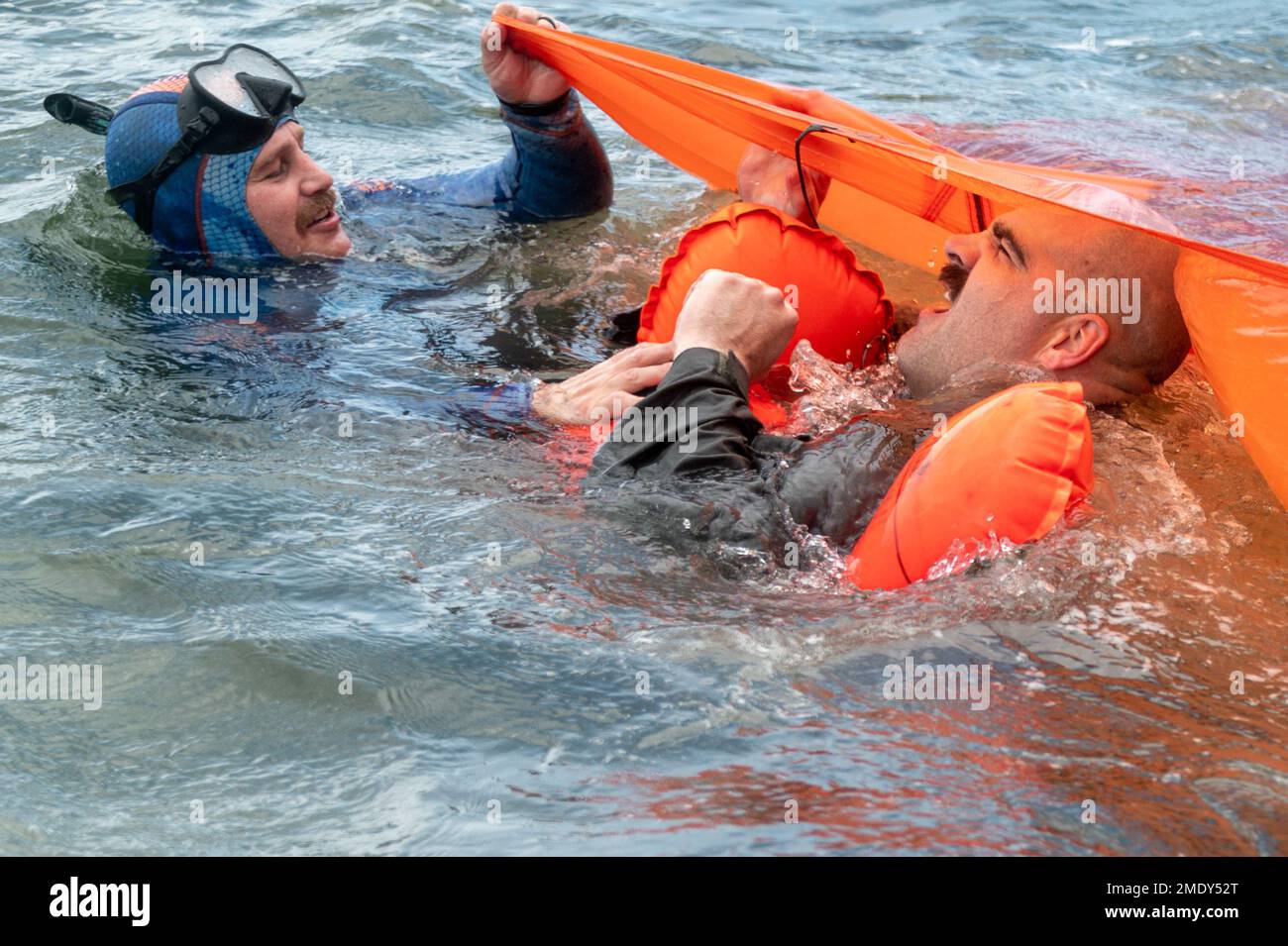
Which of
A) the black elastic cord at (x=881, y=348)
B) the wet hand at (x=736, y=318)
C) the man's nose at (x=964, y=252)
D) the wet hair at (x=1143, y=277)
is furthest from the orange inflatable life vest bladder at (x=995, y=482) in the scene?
Answer: the black elastic cord at (x=881, y=348)

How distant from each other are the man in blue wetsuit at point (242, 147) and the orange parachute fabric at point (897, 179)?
0.27 metres

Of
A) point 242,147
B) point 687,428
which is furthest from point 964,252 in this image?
point 242,147

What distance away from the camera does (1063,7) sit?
9.97 meters

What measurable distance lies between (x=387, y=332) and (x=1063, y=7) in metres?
7.63

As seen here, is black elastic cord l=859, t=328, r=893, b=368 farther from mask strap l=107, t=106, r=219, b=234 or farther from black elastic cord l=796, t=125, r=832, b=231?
mask strap l=107, t=106, r=219, b=234

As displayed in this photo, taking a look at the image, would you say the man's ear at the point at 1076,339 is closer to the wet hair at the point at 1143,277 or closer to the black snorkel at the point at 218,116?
the wet hair at the point at 1143,277

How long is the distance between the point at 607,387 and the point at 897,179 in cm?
123

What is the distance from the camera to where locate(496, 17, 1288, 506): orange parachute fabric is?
309 cm

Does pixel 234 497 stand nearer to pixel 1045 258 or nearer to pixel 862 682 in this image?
pixel 862 682

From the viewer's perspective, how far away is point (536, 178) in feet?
17.0

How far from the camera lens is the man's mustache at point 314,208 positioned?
4789mm

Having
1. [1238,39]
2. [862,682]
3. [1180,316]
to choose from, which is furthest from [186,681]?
[1238,39]

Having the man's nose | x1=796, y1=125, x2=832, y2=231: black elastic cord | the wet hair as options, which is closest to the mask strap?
x1=796, y1=125, x2=832, y2=231: black elastic cord

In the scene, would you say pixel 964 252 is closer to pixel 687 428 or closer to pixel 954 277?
pixel 954 277
